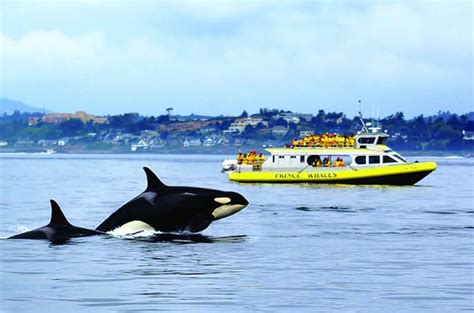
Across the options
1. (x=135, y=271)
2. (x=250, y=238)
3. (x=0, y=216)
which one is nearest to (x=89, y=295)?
(x=135, y=271)

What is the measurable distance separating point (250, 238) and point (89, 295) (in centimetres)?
1318

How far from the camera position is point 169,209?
108 feet

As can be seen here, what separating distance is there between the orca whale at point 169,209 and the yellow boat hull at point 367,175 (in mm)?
47900

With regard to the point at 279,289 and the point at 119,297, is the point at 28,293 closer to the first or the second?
the point at 119,297

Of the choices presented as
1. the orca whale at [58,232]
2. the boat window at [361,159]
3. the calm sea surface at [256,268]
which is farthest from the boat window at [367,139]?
the orca whale at [58,232]

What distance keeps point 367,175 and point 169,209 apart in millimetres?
49093

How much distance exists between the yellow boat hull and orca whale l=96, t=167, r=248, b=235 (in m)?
47.9

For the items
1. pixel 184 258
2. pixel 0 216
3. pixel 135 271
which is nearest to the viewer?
pixel 135 271

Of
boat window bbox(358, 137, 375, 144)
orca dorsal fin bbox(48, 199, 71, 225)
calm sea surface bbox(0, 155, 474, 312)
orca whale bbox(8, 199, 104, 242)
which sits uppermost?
boat window bbox(358, 137, 375, 144)

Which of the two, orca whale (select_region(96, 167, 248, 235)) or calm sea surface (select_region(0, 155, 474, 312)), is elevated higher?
orca whale (select_region(96, 167, 248, 235))

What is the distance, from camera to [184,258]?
28969mm

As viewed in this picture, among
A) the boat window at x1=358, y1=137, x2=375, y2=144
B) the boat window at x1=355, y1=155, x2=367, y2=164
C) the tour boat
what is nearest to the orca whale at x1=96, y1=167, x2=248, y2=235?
the tour boat

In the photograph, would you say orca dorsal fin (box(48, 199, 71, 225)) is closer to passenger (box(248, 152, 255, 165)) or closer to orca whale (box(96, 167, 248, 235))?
orca whale (box(96, 167, 248, 235))

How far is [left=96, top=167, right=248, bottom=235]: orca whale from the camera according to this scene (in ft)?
108
